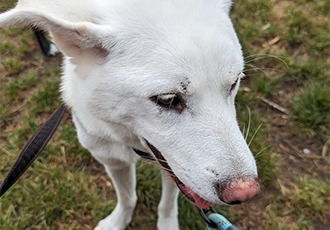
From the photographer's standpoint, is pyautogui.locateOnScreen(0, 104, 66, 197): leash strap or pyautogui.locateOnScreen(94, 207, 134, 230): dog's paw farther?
pyautogui.locateOnScreen(94, 207, 134, 230): dog's paw

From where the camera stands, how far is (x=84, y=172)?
10.5 ft

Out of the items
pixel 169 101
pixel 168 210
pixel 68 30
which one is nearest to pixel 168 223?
pixel 168 210

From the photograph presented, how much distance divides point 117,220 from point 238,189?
5.39ft

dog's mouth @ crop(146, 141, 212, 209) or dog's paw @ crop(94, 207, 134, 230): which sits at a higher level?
dog's mouth @ crop(146, 141, 212, 209)

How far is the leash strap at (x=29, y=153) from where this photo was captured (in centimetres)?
196

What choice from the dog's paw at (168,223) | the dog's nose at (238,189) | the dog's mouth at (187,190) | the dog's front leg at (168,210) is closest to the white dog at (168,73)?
the dog's nose at (238,189)

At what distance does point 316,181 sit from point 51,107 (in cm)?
278

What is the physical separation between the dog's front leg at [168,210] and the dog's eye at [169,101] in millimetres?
1107

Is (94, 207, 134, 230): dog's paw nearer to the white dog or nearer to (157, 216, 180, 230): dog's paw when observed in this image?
(157, 216, 180, 230): dog's paw

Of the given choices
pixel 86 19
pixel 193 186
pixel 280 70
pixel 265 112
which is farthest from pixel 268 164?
pixel 86 19

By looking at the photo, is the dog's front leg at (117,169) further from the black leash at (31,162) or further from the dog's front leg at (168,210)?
the dog's front leg at (168,210)

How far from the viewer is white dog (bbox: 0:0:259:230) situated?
146 cm

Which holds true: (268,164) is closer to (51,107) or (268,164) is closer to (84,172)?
(84,172)

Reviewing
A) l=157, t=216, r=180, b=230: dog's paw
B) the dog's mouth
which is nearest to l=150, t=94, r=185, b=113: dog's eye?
the dog's mouth
